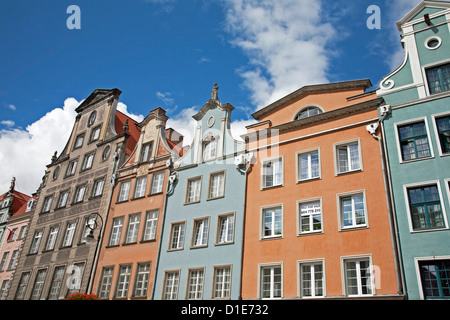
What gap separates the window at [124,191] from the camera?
2677 centimetres

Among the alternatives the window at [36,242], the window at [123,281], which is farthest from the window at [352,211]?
the window at [36,242]

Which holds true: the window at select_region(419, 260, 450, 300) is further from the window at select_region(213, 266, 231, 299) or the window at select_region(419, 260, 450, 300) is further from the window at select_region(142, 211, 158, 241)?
the window at select_region(142, 211, 158, 241)

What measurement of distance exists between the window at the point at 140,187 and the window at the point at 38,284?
9034 mm

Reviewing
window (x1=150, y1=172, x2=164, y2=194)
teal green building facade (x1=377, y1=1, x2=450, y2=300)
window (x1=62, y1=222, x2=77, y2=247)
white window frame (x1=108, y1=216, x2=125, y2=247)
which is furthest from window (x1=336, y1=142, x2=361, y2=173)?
window (x1=62, y1=222, x2=77, y2=247)

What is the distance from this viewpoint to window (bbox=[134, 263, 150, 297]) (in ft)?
72.7

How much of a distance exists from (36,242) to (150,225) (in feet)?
40.7

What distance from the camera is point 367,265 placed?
15.8 metres

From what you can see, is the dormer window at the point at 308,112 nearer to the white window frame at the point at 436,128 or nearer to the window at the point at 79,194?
the white window frame at the point at 436,128

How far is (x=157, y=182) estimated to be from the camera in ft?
84.1

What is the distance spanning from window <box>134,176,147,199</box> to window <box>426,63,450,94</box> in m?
17.1
